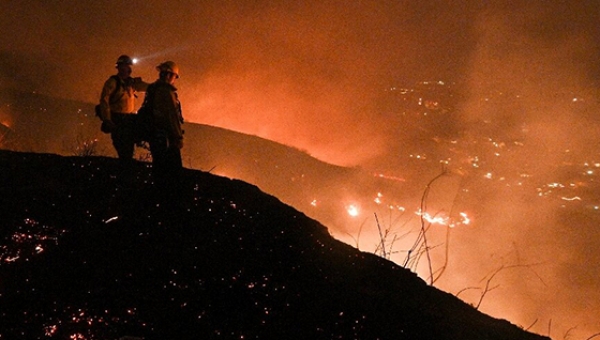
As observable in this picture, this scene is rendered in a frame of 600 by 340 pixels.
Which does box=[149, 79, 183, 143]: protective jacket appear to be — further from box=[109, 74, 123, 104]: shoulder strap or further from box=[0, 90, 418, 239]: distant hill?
box=[0, 90, 418, 239]: distant hill

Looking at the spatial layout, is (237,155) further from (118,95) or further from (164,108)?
(164,108)

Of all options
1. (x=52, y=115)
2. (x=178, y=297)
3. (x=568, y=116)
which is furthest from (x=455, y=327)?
(x=568, y=116)

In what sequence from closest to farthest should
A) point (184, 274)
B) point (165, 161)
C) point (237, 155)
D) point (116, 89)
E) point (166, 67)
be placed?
point (184, 274)
point (165, 161)
point (166, 67)
point (116, 89)
point (237, 155)

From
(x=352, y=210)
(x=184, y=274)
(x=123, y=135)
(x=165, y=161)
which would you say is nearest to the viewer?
(x=184, y=274)

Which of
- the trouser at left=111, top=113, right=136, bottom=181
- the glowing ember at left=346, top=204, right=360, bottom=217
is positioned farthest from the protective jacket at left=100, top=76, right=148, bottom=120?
the glowing ember at left=346, top=204, right=360, bottom=217

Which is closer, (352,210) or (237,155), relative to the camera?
(237,155)

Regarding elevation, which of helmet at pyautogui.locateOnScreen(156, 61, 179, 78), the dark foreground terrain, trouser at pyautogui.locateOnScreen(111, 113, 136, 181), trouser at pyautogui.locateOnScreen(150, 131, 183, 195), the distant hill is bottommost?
the dark foreground terrain

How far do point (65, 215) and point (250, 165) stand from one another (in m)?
33.9

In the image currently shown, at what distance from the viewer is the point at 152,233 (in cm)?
335

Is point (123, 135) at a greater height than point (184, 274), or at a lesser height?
greater

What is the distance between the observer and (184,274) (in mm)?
2932

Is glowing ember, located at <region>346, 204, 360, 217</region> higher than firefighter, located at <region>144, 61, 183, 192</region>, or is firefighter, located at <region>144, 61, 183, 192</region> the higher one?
glowing ember, located at <region>346, 204, 360, 217</region>

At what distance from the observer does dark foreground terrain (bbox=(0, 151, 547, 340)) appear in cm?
247

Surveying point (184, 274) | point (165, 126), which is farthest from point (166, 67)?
point (184, 274)
